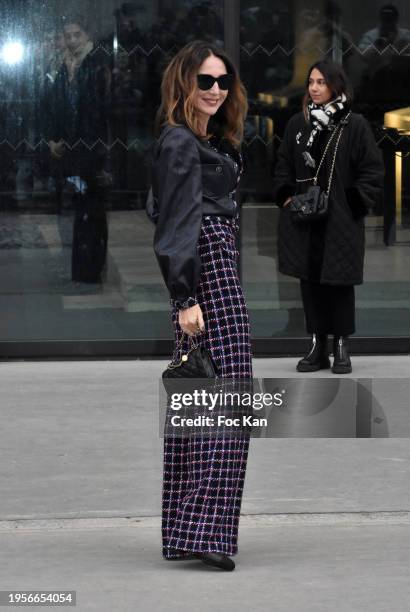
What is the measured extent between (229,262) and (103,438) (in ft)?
7.96

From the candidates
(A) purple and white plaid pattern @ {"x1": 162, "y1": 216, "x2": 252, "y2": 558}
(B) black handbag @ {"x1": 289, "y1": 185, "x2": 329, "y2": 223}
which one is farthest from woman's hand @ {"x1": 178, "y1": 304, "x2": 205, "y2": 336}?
(B) black handbag @ {"x1": 289, "y1": 185, "x2": 329, "y2": 223}

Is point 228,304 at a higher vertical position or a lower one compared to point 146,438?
higher

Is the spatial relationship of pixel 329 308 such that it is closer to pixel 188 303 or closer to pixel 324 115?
Result: pixel 324 115

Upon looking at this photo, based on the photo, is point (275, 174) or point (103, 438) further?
point (275, 174)

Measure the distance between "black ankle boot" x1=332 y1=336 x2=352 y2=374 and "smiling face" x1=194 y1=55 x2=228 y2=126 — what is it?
4.04 m

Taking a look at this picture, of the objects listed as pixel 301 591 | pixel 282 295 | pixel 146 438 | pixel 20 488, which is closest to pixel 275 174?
pixel 282 295

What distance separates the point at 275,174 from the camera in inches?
371

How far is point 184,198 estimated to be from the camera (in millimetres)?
5336

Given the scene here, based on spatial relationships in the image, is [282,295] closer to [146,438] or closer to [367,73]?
[367,73]

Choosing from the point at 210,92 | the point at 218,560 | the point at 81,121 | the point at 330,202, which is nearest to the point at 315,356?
the point at 330,202

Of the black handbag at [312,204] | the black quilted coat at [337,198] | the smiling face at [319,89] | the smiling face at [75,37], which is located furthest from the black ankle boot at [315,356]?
the smiling face at [75,37]

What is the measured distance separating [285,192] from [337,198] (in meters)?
0.35

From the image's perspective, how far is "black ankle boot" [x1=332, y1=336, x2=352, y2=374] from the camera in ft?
30.5

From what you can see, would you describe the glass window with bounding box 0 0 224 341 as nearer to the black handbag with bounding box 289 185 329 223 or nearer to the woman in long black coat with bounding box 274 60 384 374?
the woman in long black coat with bounding box 274 60 384 374
